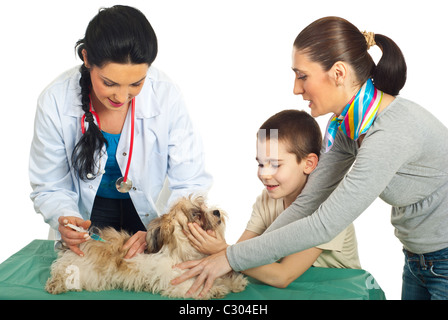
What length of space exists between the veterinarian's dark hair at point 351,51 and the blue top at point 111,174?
1.02m

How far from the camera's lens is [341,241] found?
7.54 feet

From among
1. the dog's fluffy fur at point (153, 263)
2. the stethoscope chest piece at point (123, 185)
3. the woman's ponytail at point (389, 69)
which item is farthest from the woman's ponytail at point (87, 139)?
the woman's ponytail at point (389, 69)

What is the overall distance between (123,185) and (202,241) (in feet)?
1.89

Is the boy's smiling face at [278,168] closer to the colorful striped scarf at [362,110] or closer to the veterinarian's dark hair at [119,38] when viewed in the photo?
the colorful striped scarf at [362,110]

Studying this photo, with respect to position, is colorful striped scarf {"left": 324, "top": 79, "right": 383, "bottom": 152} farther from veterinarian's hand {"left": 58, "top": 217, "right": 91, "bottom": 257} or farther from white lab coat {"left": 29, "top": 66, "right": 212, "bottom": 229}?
veterinarian's hand {"left": 58, "top": 217, "right": 91, "bottom": 257}

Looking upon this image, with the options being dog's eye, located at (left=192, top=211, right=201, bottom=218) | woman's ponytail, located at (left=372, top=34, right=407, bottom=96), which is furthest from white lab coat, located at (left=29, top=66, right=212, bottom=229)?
woman's ponytail, located at (left=372, top=34, right=407, bottom=96)

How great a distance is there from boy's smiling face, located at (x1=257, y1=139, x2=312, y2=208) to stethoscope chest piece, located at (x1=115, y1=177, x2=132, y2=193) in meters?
0.62

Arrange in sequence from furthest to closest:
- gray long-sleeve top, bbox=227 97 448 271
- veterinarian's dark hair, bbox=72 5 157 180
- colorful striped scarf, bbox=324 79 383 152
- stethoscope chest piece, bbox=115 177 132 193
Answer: stethoscope chest piece, bbox=115 177 132 193, veterinarian's dark hair, bbox=72 5 157 180, colorful striped scarf, bbox=324 79 383 152, gray long-sleeve top, bbox=227 97 448 271

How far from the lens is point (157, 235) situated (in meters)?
2.14

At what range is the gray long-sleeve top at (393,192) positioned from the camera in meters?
1.75

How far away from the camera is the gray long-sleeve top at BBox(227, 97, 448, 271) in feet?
5.74

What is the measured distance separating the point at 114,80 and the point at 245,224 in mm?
924

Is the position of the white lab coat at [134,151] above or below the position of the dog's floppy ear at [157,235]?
above
